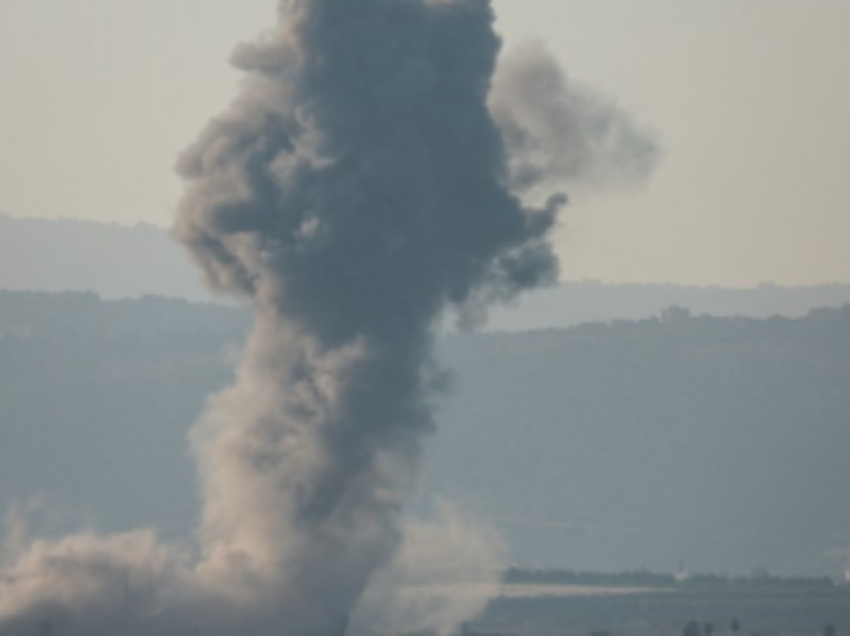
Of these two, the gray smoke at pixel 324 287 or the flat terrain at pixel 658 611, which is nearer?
the gray smoke at pixel 324 287

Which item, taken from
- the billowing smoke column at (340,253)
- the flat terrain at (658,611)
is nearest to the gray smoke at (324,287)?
the billowing smoke column at (340,253)

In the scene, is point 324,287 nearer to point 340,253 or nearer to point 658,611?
point 340,253

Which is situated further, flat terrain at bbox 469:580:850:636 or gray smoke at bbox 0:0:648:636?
flat terrain at bbox 469:580:850:636

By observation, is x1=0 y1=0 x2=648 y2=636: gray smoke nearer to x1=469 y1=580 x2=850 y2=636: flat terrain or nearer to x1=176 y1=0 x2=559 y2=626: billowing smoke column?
x1=176 y1=0 x2=559 y2=626: billowing smoke column

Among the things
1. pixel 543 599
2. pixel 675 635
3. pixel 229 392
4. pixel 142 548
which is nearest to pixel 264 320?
pixel 229 392

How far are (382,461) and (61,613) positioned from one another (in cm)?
1811

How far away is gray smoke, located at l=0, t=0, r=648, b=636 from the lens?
5768 inches

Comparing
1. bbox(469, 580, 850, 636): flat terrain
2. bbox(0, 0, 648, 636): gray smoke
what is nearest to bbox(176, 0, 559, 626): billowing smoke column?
bbox(0, 0, 648, 636): gray smoke

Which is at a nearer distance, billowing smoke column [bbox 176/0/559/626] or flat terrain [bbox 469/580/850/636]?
billowing smoke column [bbox 176/0/559/626]

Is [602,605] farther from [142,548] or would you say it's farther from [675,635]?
[142,548]

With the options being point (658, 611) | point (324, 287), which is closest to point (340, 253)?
point (324, 287)

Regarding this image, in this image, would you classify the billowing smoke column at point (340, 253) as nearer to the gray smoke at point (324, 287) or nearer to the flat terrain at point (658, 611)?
the gray smoke at point (324, 287)

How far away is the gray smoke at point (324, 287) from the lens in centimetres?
14650

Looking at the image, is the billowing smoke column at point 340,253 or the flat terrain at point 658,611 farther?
the flat terrain at point 658,611
